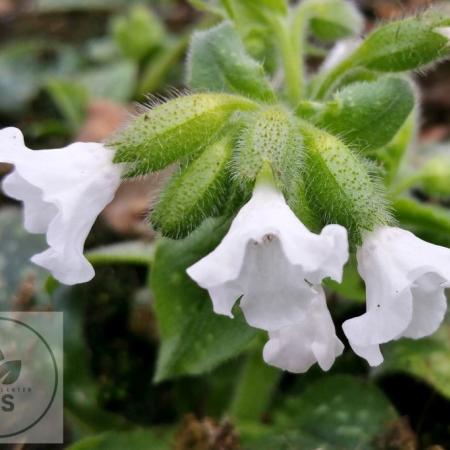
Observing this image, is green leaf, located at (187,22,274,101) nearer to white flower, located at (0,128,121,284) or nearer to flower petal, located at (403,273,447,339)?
white flower, located at (0,128,121,284)

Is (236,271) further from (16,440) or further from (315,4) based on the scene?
(315,4)

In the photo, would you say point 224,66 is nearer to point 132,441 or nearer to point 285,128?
point 285,128

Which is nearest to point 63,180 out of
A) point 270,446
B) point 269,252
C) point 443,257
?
point 269,252

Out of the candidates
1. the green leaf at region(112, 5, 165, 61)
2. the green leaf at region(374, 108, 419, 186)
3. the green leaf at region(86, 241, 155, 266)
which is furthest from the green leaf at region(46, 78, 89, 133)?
the green leaf at region(374, 108, 419, 186)

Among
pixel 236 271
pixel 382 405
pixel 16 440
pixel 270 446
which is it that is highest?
pixel 236 271

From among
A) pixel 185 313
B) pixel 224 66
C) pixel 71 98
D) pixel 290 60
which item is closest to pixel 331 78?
pixel 290 60

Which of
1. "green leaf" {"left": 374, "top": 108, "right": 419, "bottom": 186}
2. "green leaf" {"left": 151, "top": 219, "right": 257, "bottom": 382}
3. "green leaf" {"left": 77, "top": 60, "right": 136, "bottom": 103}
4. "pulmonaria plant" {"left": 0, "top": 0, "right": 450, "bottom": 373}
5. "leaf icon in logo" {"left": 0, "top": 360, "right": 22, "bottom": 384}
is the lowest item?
"leaf icon in logo" {"left": 0, "top": 360, "right": 22, "bottom": 384}
